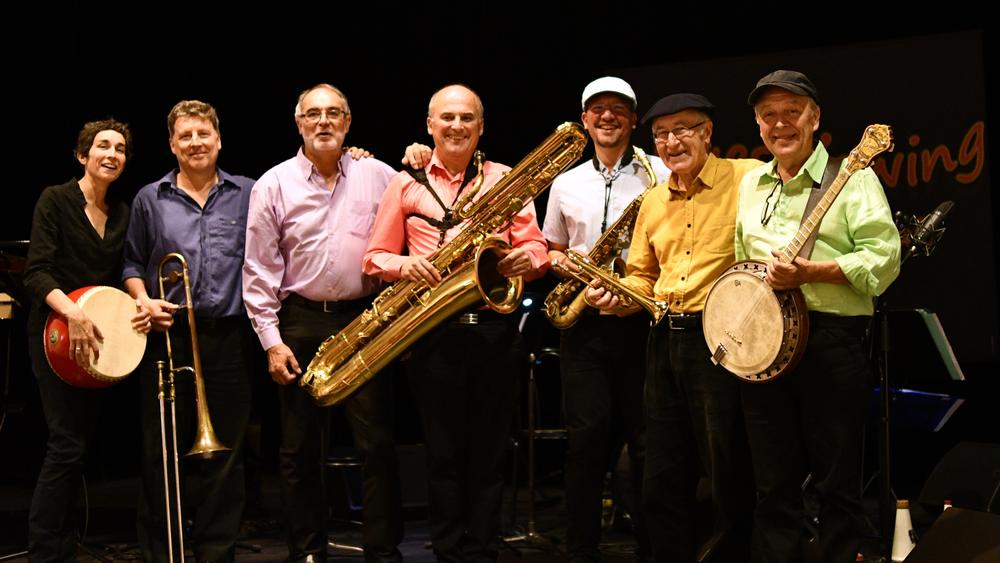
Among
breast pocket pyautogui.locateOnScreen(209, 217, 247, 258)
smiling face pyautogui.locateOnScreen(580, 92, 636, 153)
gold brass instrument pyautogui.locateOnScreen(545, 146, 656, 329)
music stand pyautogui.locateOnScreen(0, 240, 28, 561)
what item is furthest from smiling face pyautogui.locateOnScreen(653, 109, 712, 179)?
music stand pyautogui.locateOnScreen(0, 240, 28, 561)

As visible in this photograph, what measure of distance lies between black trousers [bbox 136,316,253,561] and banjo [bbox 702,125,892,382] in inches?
83.6

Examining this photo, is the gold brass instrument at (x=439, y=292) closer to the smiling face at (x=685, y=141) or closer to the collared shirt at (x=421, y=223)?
the collared shirt at (x=421, y=223)

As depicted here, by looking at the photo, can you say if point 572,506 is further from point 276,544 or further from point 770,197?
point 276,544

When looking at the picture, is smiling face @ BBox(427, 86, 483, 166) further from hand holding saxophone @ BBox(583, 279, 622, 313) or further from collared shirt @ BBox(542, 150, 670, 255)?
hand holding saxophone @ BBox(583, 279, 622, 313)

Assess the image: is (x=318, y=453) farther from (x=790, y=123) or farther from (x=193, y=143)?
(x=790, y=123)

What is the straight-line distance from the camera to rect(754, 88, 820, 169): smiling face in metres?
3.72

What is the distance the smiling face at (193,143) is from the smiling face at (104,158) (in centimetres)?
32

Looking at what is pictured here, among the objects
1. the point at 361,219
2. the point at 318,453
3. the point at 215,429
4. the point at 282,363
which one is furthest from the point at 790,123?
the point at 215,429

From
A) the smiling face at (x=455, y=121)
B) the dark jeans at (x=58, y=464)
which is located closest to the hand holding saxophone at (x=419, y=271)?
the smiling face at (x=455, y=121)

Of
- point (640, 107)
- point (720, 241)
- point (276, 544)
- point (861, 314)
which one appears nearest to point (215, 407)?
point (276, 544)

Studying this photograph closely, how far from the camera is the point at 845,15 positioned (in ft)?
20.9

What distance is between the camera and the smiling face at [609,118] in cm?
466

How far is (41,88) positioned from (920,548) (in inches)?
247

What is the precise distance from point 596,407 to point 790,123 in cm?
145
